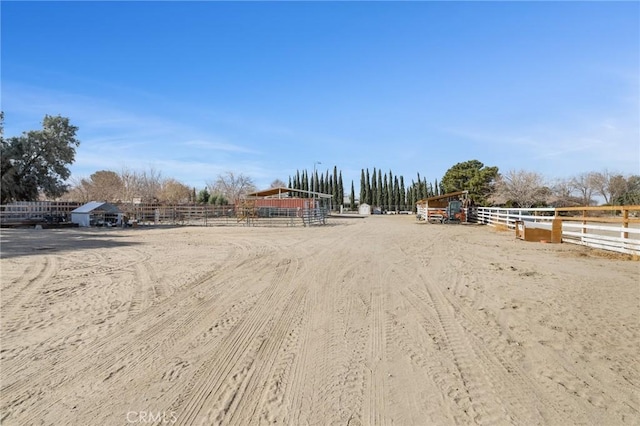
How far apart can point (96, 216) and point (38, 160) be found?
9352 mm

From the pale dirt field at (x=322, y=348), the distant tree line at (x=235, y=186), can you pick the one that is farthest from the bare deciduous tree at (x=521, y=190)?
the pale dirt field at (x=322, y=348)

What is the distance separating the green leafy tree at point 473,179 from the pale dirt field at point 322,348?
45.2 m

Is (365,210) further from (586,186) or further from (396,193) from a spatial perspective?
(586,186)

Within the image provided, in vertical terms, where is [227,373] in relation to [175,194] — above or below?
below

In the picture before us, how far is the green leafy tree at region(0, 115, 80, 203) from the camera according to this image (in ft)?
99.9

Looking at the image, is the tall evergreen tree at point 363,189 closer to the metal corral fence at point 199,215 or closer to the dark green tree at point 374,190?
the dark green tree at point 374,190

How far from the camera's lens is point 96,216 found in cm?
2869

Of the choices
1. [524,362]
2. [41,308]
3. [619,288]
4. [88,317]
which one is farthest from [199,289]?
[619,288]

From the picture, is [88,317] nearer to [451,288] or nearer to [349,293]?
[349,293]

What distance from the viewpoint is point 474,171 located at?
184 ft

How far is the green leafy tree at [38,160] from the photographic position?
30.5 metres

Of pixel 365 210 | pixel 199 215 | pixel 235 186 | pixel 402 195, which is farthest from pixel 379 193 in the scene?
pixel 199 215

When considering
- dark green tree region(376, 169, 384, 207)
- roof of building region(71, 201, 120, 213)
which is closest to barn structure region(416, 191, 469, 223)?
roof of building region(71, 201, 120, 213)

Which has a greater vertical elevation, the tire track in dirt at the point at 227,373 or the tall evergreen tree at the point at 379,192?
the tall evergreen tree at the point at 379,192
